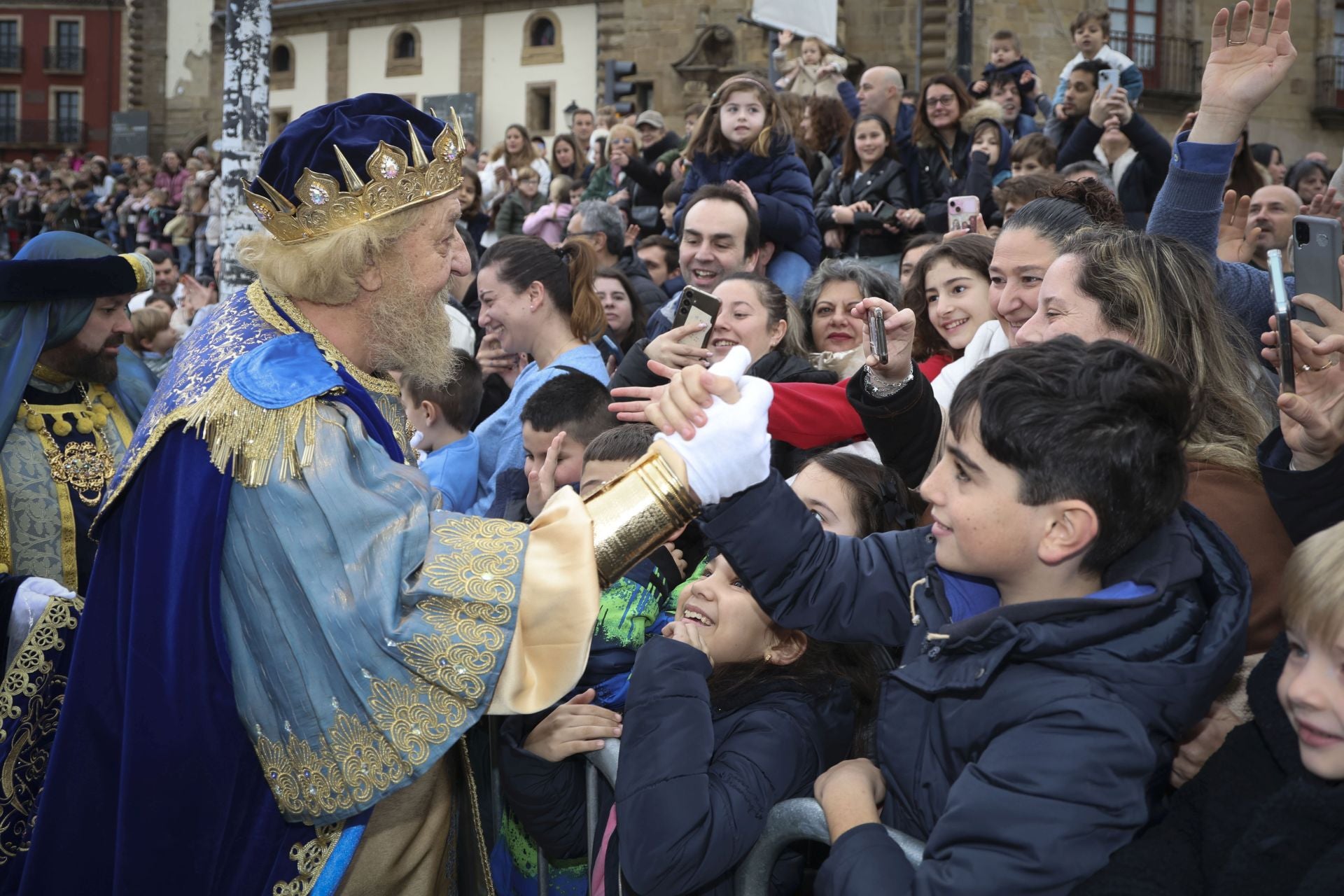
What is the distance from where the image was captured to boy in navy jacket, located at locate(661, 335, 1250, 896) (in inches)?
78.5

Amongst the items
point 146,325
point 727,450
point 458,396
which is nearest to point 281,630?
point 727,450

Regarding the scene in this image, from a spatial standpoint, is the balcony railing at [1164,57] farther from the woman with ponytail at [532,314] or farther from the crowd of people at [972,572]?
the crowd of people at [972,572]

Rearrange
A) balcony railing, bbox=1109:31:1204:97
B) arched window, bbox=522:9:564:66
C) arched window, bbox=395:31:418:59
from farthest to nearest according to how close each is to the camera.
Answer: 1. arched window, bbox=395:31:418:59
2. arched window, bbox=522:9:564:66
3. balcony railing, bbox=1109:31:1204:97

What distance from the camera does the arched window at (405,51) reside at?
4150 centimetres

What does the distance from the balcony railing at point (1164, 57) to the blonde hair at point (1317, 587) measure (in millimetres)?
28482

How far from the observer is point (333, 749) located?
272 cm

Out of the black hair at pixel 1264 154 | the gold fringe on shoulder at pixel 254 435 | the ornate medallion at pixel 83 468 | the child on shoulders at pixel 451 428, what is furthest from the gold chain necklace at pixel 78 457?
the black hair at pixel 1264 154

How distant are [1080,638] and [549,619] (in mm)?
1121

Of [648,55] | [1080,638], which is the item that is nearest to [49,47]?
[648,55]

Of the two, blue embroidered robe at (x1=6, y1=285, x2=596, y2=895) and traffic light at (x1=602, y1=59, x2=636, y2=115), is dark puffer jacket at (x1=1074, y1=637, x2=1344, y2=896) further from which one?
traffic light at (x1=602, y1=59, x2=636, y2=115)

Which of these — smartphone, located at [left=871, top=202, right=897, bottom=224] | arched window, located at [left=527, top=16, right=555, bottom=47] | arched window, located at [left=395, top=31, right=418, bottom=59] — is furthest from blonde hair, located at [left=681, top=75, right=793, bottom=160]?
arched window, located at [left=395, top=31, right=418, bottom=59]

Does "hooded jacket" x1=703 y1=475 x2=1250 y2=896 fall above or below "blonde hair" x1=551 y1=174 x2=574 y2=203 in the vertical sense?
below

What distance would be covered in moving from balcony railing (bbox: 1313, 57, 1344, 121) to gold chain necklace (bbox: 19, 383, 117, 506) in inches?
1117

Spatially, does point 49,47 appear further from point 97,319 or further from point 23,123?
point 97,319
